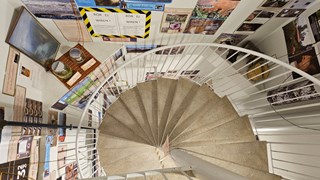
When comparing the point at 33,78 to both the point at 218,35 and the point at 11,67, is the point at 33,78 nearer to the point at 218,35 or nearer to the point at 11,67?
the point at 11,67

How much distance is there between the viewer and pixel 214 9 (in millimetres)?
2002

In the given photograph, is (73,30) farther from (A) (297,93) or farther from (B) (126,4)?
(A) (297,93)

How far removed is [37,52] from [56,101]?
446mm

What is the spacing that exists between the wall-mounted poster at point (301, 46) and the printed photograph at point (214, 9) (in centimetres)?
89

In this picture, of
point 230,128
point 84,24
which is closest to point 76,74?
point 84,24

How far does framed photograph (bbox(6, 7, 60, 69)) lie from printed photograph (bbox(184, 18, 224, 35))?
1330 mm

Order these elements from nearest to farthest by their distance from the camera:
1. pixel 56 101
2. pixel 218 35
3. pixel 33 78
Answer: pixel 33 78 → pixel 56 101 → pixel 218 35

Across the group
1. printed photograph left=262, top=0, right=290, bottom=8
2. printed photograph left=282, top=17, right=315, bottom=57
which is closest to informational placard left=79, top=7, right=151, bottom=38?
printed photograph left=262, top=0, right=290, bottom=8

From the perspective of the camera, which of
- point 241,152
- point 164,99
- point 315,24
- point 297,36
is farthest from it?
point 297,36

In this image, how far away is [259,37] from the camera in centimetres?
287

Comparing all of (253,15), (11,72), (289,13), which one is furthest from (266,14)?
(11,72)

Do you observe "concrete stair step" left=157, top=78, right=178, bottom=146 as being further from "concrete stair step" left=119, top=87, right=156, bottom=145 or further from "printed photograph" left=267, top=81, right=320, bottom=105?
"printed photograph" left=267, top=81, right=320, bottom=105

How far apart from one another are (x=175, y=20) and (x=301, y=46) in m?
1.45

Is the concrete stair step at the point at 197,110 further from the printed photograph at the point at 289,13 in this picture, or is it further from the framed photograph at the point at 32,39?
the framed photograph at the point at 32,39
